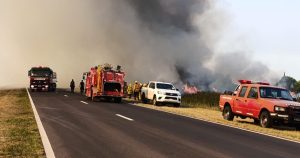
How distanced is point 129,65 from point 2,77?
2685 cm

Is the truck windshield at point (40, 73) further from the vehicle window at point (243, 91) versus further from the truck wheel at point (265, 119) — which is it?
the truck wheel at point (265, 119)

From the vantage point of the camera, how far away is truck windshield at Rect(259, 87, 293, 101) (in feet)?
62.3

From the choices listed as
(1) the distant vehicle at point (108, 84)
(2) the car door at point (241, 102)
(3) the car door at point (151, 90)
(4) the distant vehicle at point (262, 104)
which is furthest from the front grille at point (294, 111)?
(1) the distant vehicle at point (108, 84)

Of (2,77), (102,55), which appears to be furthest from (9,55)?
(102,55)

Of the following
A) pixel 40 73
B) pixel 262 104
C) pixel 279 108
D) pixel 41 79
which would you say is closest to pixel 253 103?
pixel 262 104

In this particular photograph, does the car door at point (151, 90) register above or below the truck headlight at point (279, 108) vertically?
above

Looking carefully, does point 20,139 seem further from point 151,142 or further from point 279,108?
point 279,108

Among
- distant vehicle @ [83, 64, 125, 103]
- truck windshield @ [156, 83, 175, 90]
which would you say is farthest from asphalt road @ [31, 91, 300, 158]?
truck windshield @ [156, 83, 175, 90]

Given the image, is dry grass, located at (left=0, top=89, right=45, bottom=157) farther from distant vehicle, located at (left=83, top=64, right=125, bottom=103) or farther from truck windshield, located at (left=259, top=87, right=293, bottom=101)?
distant vehicle, located at (left=83, top=64, right=125, bottom=103)

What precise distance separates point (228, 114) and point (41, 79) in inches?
1252

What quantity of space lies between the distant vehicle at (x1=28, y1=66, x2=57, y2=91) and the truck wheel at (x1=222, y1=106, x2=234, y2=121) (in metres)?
31.0

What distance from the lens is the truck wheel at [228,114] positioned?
68.4 ft

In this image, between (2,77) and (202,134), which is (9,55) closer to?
(2,77)

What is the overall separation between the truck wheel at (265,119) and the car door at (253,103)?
378 millimetres
